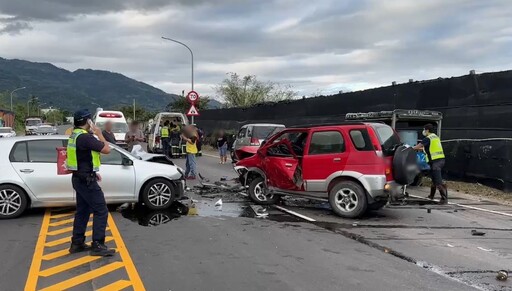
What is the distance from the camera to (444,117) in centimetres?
1468

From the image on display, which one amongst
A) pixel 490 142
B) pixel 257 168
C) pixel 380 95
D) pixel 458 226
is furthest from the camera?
pixel 380 95

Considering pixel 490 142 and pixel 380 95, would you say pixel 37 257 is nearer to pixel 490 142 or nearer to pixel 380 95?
pixel 490 142

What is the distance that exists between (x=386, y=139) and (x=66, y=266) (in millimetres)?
5784

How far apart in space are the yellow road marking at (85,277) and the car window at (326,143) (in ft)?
Result: 15.1

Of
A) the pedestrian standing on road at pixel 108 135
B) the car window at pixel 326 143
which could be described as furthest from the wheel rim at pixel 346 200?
the pedestrian standing on road at pixel 108 135

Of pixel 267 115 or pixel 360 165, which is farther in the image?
pixel 267 115

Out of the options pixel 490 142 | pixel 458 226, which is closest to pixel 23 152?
pixel 458 226

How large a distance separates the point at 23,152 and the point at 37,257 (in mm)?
3334

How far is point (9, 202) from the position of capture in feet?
27.7

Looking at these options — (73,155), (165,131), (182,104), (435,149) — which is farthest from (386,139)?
(182,104)

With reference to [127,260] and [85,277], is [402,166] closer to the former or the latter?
[127,260]

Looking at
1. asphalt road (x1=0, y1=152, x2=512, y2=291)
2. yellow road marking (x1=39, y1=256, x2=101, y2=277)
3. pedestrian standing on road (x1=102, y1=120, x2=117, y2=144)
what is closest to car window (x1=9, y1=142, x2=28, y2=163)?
asphalt road (x1=0, y1=152, x2=512, y2=291)

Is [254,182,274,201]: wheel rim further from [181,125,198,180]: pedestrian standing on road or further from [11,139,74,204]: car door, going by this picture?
[181,125,198,180]: pedestrian standing on road

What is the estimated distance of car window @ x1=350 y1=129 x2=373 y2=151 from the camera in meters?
8.70
